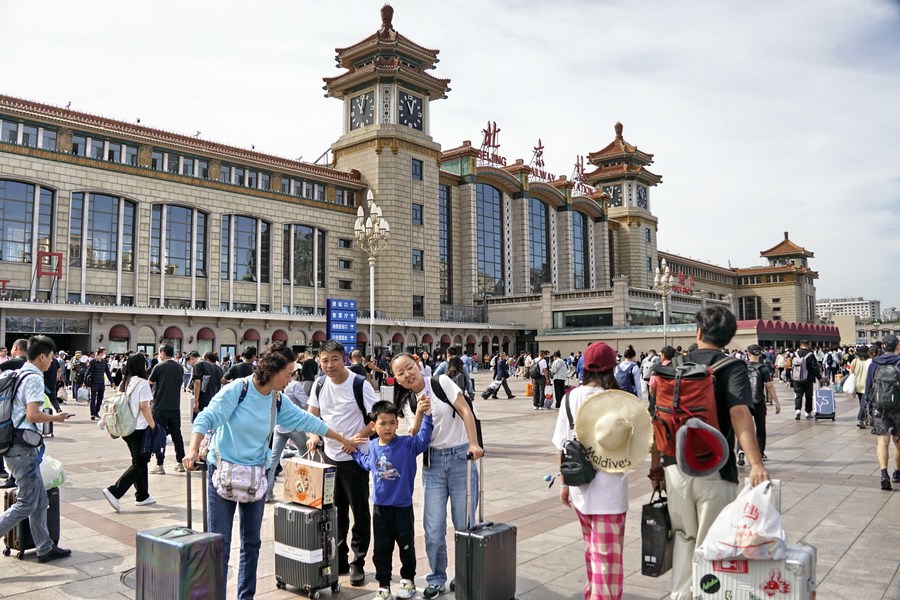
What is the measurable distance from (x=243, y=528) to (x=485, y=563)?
1716 mm

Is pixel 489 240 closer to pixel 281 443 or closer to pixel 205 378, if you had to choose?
pixel 205 378

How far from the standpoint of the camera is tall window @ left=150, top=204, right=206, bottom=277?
1618 inches

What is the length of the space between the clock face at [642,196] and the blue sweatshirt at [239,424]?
3113 inches

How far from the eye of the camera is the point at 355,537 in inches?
216

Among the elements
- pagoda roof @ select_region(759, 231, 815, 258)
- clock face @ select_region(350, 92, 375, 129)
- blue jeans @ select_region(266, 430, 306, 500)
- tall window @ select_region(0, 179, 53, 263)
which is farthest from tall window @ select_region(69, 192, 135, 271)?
pagoda roof @ select_region(759, 231, 815, 258)

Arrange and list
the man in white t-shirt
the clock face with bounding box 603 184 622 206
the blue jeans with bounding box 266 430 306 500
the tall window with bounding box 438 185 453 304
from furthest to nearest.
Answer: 1. the clock face with bounding box 603 184 622 206
2. the tall window with bounding box 438 185 453 304
3. the blue jeans with bounding box 266 430 306 500
4. the man in white t-shirt

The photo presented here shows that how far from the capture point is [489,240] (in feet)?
207

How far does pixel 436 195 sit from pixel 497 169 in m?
9.19

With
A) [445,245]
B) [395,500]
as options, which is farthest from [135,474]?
[445,245]

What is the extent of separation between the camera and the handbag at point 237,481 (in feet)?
15.0

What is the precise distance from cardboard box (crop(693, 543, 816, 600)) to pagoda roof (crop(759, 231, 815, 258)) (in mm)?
116743

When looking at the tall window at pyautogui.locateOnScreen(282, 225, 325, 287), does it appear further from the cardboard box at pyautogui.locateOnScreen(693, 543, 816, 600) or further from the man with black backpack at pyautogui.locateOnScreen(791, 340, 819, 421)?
the cardboard box at pyautogui.locateOnScreen(693, 543, 816, 600)

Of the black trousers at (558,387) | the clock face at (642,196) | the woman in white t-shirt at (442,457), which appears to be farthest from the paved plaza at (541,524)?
the clock face at (642,196)

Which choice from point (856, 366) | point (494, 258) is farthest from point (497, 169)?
point (856, 366)
